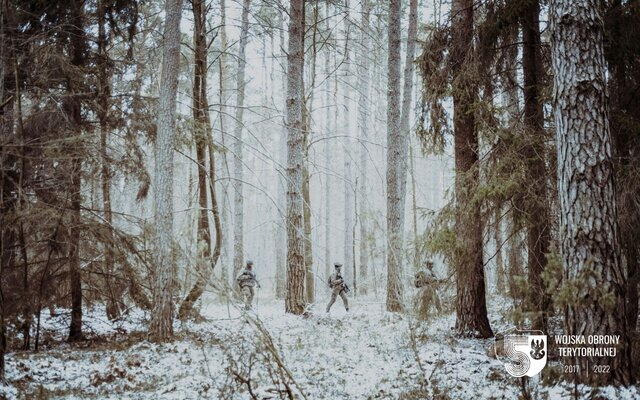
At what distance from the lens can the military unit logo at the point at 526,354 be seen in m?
4.87

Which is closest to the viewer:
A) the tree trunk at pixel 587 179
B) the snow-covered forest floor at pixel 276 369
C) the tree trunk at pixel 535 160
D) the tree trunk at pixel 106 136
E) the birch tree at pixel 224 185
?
the birch tree at pixel 224 185

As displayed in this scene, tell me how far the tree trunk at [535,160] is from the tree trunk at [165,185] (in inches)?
251

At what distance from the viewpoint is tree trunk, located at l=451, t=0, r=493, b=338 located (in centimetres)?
771

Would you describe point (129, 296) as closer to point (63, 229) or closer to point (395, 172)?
point (63, 229)

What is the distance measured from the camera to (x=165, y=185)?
9.12m

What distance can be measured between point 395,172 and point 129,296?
7253 mm

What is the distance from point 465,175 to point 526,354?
3310 mm

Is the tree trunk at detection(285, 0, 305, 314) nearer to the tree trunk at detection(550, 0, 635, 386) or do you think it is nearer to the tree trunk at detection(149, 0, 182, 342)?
the tree trunk at detection(149, 0, 182, 342)

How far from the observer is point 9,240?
331 inches

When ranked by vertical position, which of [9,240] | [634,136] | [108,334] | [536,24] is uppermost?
[536,24]

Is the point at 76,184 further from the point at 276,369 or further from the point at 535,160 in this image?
the point at 535,160

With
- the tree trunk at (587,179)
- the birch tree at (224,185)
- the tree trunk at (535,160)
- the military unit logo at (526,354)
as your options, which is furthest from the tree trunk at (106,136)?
the tree trunk at (587,179)

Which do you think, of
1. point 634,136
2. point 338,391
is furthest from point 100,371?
point 634,136

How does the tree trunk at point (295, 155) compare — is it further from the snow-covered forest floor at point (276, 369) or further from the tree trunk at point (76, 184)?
the tree trunk at point (76, 184)
